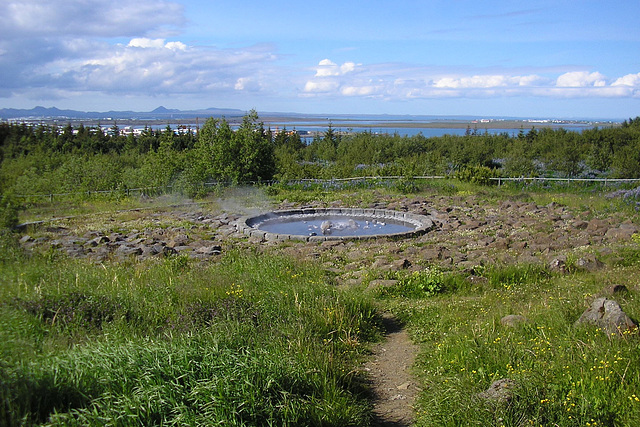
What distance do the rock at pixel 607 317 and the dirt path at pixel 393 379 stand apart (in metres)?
1.66

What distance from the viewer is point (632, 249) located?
339 inches

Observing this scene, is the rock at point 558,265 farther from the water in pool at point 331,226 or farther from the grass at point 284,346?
the water in pool at point 331,226

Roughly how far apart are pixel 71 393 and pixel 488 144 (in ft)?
134

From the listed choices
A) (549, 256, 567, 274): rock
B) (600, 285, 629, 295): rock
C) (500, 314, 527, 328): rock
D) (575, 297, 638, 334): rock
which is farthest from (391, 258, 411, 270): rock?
(575, 297, 638, 334): rock

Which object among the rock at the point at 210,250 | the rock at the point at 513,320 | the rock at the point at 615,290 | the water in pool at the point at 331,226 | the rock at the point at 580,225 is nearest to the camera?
the rock at the point at 513,320

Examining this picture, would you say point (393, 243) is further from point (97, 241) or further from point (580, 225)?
point (97, 241)

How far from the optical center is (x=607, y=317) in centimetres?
470

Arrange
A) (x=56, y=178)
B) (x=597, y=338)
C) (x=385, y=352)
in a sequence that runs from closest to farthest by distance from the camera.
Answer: (x=597, y=338) < (x=385, y=352) < (x=56, y=178)

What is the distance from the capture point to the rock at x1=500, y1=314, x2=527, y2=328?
522cm

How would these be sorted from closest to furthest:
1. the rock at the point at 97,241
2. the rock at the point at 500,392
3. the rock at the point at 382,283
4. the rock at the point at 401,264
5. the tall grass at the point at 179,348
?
1. the tall grass at the point at 179,348
2. the rock at the point at 500,392
3. the rock at the point at 382,283
4. the rock at the point at 401,264
5. the rock at the point at 97,241

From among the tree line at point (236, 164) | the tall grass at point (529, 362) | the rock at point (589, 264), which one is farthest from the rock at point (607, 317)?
the tree line at point (236, 164)

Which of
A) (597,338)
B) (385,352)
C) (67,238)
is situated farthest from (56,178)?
(597,338)

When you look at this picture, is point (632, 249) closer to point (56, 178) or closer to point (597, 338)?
point (597, 338)

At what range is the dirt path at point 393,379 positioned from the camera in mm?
4125
